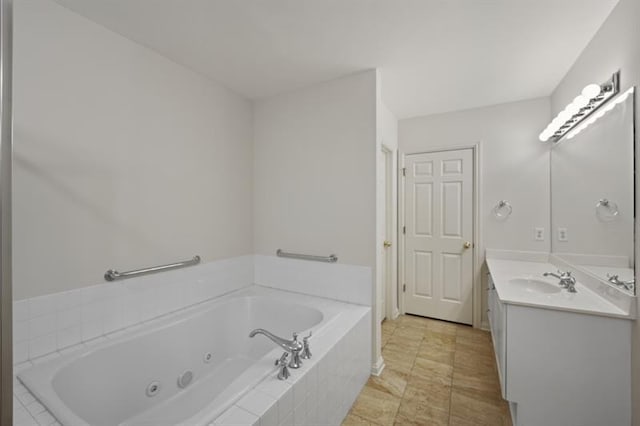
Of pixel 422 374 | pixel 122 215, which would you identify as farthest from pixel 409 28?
pixel 422 374

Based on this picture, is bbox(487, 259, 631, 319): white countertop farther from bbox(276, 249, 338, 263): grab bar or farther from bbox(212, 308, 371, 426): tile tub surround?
bbox(276, 249, 338, 263): grab bar

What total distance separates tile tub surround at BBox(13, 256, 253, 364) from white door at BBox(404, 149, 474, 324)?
86.0 inches

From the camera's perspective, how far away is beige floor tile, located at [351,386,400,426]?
1701mm

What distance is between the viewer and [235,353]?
2135mm

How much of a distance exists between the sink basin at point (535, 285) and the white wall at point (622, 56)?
535 mm

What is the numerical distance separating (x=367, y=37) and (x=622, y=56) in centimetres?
133

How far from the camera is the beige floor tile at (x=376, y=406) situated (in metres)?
1.70

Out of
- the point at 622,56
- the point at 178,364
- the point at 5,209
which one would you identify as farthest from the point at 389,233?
the point at 5,209

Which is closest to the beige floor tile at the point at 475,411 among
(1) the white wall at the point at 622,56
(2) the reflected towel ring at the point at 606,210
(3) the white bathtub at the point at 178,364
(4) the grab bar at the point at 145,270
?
(1) the white wall at the point at 622,56

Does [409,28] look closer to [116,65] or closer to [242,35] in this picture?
[242,35]

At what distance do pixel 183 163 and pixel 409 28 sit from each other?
68.8 inches

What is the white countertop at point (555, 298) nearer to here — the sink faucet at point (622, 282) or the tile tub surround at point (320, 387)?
the sink faucet at point (622, 282)

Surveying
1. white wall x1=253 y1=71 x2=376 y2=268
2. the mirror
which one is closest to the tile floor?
white wall x1=253 y1=71 x2=376 y2=268

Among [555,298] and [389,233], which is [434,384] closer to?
[555,298]
